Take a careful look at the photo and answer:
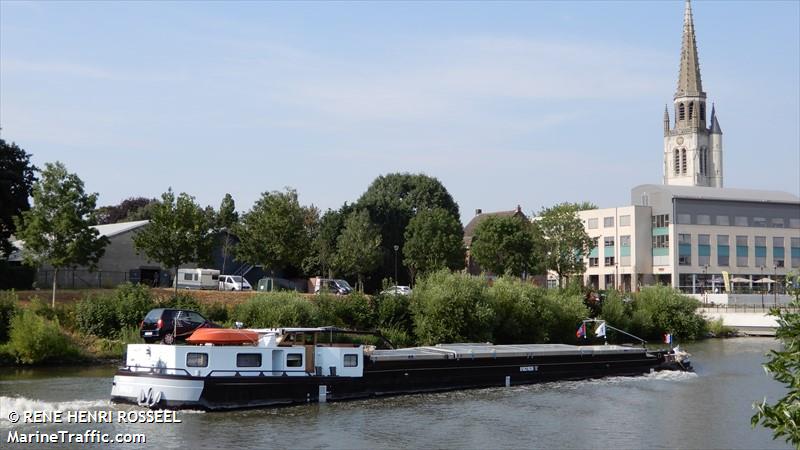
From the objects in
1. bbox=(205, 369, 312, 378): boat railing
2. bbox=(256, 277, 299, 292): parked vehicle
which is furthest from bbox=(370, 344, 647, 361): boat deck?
bbox=(256, 277, 299, 292): parked vehicle

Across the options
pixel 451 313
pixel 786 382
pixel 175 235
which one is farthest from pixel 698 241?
pixel 786 382

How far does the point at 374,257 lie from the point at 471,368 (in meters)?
47.1

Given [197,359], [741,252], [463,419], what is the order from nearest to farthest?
1. [463,419]
2. [197,359]
3. [741,252]

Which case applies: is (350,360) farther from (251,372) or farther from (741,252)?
(741,252)

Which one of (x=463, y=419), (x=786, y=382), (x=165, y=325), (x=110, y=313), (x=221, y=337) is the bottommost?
(x=463, y=419)

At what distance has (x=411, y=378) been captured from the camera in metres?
45.0

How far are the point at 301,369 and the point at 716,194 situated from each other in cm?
10227

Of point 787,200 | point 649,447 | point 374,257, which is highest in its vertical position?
point 787,200

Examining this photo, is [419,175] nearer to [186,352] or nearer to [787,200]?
[787,200]

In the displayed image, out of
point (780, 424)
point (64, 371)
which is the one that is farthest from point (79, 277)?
point (780, 424)

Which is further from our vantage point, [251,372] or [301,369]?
[301,369]

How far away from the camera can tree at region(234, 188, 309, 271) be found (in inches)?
3191

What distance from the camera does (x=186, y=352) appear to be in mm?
37094

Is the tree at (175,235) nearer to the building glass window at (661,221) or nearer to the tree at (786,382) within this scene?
the tree at (786,382)
